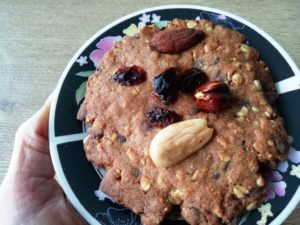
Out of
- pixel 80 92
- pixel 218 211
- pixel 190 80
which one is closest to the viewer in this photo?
pixel 218 211

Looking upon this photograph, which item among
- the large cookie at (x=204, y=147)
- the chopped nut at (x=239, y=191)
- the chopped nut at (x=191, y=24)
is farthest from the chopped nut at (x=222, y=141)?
the chopped nut at (x=191, y=24)

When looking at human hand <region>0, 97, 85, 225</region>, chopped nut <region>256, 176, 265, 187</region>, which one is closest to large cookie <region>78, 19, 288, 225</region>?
chopped nut <region>256, 176, 265, 187</region>

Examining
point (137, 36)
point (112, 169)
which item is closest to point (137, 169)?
point (112, 169)

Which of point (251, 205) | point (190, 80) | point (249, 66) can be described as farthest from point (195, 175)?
point (249, 66)

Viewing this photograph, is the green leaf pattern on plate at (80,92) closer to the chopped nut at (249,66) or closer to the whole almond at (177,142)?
the whole almond at (177,142)

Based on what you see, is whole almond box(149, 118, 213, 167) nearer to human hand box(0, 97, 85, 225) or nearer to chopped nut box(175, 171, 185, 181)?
chopped nut box(175, 171, 185, 181)

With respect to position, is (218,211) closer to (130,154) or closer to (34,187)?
(130,154)
